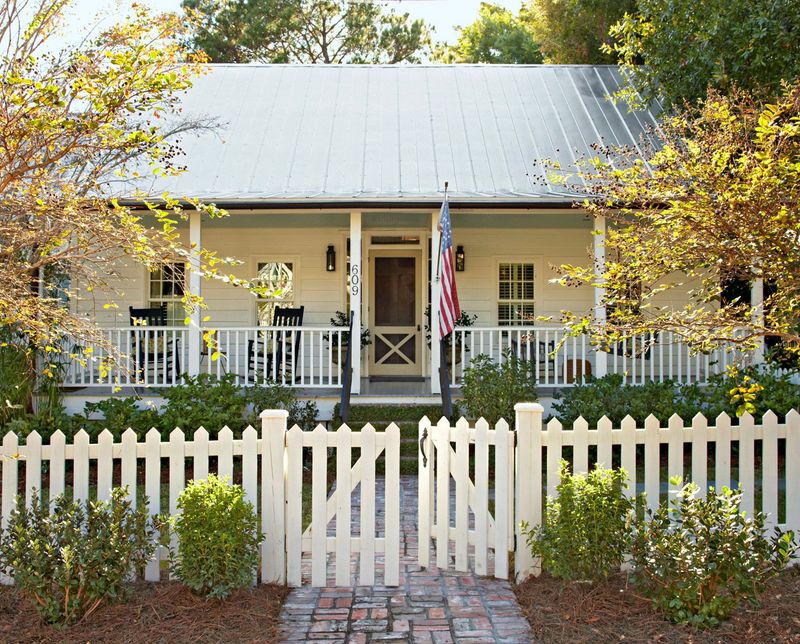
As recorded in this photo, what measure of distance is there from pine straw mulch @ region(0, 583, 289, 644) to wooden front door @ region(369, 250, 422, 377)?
8.56 m

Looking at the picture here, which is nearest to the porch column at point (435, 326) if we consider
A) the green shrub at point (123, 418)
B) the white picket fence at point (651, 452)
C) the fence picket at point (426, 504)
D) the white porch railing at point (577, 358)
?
the white porch railing at point (577, 358)

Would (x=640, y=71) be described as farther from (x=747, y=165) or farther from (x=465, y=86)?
(x=747, y=165)

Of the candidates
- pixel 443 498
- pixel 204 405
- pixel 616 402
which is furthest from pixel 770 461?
pixel 204 405

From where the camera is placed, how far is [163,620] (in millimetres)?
4520

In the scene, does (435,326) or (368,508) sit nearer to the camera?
(368,508)

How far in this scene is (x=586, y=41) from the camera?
797 inches

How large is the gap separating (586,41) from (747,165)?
16874mm

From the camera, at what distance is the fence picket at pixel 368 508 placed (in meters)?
5.18

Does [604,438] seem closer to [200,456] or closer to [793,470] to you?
[793,470]

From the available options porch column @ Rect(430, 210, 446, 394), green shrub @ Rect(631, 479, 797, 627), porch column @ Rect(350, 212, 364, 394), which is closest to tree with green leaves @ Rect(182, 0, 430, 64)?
porch column @ Rect(350, 212, 364, 394)

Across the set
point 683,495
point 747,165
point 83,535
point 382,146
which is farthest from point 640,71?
point 83,535

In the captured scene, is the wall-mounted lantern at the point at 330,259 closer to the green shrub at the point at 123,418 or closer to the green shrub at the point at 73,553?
the green shrub at the point at 123,418

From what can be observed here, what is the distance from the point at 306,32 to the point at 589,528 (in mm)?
25458

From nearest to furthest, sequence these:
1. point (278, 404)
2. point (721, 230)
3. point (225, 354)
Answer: point (721, 230) < point (278, 404) < point (225, 354)
